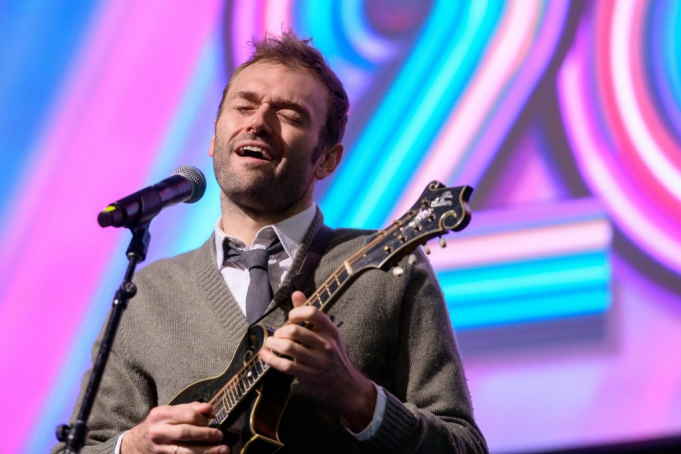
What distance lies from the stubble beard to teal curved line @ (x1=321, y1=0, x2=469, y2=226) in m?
0.49

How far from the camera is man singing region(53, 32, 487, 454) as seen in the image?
5.98ft

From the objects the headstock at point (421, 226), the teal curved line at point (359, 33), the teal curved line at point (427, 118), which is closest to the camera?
the headstock at point (421, 226)

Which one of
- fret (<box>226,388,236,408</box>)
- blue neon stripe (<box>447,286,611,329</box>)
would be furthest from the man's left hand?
blue neon stripe (<box>447,286,611,329</box>)

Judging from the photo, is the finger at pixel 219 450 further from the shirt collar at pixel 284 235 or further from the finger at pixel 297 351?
the shirt collar at pixel 284 235

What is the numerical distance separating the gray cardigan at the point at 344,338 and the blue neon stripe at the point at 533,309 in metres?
0.45

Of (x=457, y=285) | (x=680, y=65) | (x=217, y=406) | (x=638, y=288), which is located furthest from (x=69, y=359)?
(x=680, y=65)

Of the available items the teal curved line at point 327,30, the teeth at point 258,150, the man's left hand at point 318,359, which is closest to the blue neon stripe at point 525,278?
the teeth at point 258,150

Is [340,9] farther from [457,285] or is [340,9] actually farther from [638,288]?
[638,288]

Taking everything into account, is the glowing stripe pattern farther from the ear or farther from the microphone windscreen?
the microphone windscreen

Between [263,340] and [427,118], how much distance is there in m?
1.26

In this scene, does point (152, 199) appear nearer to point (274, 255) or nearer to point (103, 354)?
point (103, 354)

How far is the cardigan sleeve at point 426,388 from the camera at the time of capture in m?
1.85

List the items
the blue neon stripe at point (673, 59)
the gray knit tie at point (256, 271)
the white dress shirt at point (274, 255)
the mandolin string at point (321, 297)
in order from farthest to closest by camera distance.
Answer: the blue neon stripe at point (673, 59)
the white dress shirt at point (274, 255)
the gray knit tie at point (256, 271)
the mandolin string at point (321, 297)

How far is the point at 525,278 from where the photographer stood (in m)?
2.66
